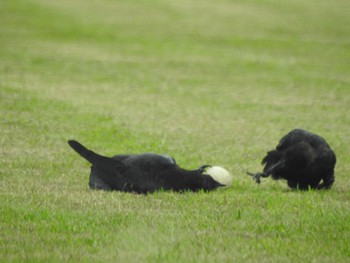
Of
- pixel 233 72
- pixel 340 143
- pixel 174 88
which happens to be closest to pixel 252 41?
pixel 233 72

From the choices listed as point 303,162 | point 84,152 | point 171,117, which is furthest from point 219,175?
point 171,117

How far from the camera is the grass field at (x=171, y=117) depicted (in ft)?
17.0

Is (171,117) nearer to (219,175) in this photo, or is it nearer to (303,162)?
(219,175)

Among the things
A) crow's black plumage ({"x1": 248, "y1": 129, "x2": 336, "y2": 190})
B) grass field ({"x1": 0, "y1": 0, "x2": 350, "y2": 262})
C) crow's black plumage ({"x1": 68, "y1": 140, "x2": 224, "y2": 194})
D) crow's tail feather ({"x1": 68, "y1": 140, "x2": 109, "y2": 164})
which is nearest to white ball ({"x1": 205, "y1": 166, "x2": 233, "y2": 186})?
grass field ({"x1": 0, "y1": 0, "x2": 350, "y2": 262})

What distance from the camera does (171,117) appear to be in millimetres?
15797

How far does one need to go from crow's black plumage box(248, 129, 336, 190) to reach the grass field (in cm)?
24

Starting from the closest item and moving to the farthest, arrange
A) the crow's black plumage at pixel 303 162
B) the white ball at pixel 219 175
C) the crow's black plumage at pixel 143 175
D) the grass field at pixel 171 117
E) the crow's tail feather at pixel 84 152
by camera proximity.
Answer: the grass field at pixel 171 117 < the crow's tail feather at pixel 84 152 < the crow's black plumage at pixel 143 175 < the crow's black plumage at pixel 303 162 < the white ball at pixel 219 175

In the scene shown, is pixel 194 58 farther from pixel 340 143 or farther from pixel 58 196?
pixel 58 196

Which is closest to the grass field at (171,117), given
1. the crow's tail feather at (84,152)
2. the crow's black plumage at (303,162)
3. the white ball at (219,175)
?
the white ball at (219,175)

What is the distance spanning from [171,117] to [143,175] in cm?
879

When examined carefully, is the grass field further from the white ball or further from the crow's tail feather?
the crow's tail feather

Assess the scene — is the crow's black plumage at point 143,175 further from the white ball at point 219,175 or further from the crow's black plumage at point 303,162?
the crow's black plumage at point 303,162

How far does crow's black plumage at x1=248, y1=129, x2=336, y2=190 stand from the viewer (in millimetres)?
7414

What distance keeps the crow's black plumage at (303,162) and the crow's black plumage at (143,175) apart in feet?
2.81
